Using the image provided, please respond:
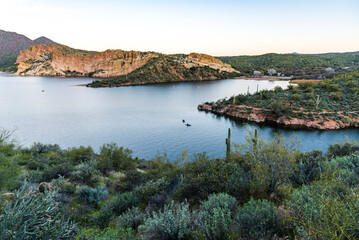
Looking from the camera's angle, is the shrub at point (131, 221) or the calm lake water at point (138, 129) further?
the calm lake water at point (138, 129)

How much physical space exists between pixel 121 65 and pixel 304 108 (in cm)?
14782

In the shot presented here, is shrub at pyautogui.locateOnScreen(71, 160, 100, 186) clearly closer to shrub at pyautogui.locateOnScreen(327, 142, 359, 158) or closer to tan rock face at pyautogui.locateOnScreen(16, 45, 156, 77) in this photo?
shrub at pyautogui.locateOnScreen(327, 142, 359, 158)

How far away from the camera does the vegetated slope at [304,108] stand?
39688 mm

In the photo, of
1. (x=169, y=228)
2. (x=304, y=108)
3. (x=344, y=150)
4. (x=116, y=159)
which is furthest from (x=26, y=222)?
(x=304, y=108)

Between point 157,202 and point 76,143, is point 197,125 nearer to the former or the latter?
point 76,143

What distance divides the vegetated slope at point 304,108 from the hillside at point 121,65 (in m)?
86.2

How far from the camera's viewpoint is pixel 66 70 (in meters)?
176

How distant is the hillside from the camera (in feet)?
470

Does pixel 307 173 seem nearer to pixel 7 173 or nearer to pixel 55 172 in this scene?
pixel 7 173

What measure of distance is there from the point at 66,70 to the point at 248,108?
18126 centimetres

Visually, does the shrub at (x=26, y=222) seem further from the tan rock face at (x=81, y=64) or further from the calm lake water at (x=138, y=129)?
the tan rock face at (x=81, y=64)

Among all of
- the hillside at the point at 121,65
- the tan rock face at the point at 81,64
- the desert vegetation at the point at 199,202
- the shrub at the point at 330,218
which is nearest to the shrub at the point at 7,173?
the desert vegetation at the point at 199,202

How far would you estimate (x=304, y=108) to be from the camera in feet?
148

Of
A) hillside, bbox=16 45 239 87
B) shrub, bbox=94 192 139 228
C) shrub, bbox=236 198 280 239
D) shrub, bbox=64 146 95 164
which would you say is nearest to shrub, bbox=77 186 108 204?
shrub, bbox=94 192 139 228
